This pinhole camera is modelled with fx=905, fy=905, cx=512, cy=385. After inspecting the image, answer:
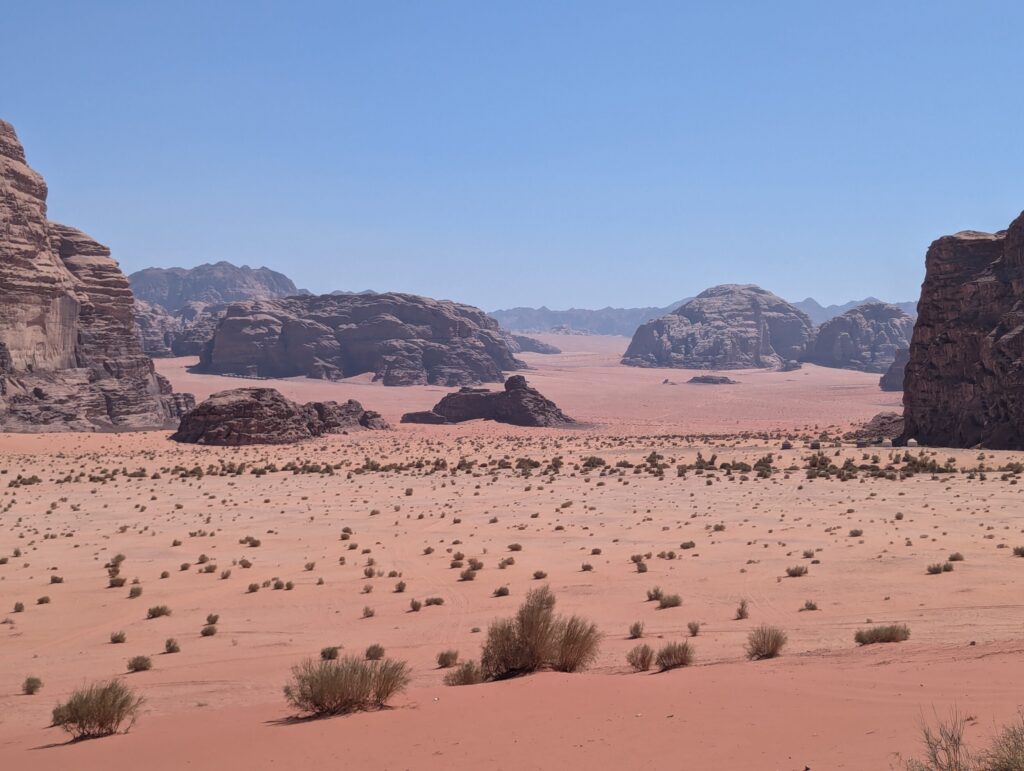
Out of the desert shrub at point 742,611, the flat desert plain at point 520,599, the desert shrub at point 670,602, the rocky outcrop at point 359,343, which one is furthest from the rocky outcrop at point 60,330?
the desert shrub at point 742,611

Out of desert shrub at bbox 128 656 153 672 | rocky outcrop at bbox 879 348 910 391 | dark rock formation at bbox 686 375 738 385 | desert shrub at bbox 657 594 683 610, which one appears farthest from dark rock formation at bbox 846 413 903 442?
dark rock formation at bbox 686 375 738 385

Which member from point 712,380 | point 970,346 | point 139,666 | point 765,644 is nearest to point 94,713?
point 139,666

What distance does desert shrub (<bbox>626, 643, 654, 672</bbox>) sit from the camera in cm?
932

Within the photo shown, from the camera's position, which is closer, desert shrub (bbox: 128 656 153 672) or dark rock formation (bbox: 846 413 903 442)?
desert shrub (bbox: 128 656 153 672)

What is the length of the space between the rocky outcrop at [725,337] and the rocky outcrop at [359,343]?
49.5 m

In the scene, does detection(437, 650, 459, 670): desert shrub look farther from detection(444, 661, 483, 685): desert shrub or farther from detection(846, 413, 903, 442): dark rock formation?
detection(846, 413, 903, 442): dark rock formation

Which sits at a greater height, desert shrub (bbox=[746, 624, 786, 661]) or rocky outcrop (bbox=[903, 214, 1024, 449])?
rocky outcrop (bbox=[903, 214, 1024, 449])

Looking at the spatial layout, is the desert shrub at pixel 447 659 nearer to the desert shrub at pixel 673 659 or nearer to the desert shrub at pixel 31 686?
the desert shrub at pixel 673 659

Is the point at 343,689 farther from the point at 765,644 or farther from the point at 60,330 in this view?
the point at 60,330

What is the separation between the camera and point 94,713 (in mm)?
7930

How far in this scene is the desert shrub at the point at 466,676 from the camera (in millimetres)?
8977

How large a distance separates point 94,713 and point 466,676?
3.38 metres

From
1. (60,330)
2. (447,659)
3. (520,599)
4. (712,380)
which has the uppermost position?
(60,330)

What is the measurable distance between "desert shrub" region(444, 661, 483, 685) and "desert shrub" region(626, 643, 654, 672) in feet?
5.24
